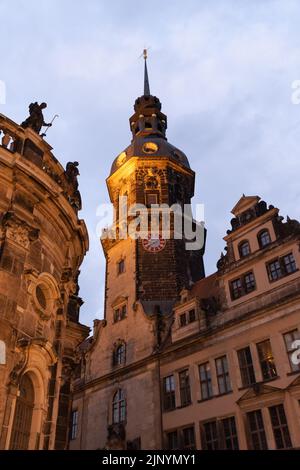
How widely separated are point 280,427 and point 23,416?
39.4ft

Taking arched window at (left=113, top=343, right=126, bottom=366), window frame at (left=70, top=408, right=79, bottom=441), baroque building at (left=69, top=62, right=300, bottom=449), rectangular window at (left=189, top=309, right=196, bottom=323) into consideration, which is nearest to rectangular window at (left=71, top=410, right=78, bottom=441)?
window frame at (left=70, top=408, right=79, bottom=441)

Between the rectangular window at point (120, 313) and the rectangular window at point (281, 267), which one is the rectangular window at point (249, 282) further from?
the rectangular window at point (120, 313)

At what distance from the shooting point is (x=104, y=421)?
1106 inches

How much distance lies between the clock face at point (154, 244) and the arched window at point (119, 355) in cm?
762

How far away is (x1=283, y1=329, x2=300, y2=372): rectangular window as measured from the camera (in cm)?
Answer: 1992

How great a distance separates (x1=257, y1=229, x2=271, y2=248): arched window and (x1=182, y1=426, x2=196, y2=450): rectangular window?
10.0 metres

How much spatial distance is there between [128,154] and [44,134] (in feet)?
84.4

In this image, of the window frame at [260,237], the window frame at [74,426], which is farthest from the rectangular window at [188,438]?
the window frame at [260,237]

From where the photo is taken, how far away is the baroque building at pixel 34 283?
38.5ft

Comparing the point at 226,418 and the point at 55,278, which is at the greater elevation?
the point at 55,278
